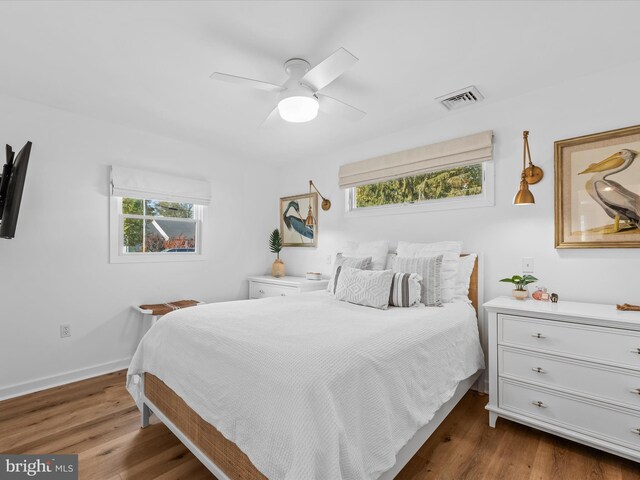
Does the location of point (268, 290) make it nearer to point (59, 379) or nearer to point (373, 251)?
point (373, 251)

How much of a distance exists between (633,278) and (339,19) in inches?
94.0

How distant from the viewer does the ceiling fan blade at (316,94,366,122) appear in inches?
83.3

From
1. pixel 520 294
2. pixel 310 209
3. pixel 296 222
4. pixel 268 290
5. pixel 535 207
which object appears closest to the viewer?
pixel 520 294

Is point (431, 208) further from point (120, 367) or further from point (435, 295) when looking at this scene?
point (120, 367)

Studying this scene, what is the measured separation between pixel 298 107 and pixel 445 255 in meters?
1.63

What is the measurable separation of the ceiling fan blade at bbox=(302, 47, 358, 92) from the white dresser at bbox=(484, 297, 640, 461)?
176 centimetres

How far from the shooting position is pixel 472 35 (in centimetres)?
182

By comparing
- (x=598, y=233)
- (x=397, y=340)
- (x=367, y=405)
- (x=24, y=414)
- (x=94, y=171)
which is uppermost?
(x=94, y=171)

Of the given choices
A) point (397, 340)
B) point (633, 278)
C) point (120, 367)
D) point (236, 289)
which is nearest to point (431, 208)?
point (633, 278)

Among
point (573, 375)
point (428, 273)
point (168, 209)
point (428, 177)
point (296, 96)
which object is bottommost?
point (573, 375)

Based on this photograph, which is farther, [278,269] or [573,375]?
[278,269]

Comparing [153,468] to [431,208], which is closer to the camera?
[153,468]

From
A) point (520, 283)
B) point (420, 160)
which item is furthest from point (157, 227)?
point (520, 283)

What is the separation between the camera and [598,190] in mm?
2188
